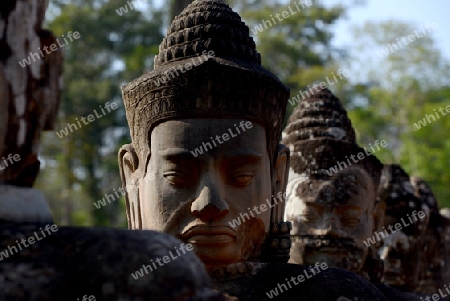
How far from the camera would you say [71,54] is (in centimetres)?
2191

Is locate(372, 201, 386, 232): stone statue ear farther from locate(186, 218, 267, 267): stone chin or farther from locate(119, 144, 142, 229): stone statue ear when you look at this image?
locate(119, 144, 142, 229): stone statue ear

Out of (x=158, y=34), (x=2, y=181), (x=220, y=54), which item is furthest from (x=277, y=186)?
(x=158, y=34)

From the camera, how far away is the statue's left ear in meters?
4.36

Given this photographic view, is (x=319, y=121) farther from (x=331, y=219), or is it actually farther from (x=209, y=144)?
(x=209, y=144)

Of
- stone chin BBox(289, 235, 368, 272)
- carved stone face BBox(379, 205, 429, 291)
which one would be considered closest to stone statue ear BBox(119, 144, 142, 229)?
stone chin BBox(289, 235, 368, 272)

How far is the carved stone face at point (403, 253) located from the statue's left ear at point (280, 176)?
2.97 meters

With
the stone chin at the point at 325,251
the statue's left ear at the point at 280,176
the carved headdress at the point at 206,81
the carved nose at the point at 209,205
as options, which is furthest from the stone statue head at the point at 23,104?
the stone chin at the point at 325,251

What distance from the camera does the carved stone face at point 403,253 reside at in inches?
280

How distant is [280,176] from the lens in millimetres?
4469

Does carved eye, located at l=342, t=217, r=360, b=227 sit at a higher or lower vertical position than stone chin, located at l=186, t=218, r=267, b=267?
lower

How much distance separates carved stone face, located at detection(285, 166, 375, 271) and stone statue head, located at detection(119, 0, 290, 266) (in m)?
1.24

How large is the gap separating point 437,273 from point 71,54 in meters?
16.1

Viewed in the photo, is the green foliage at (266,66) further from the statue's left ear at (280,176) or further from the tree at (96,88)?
the statue's left ear at (280,176)

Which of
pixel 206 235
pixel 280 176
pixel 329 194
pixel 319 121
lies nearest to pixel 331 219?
pixel 329 194
